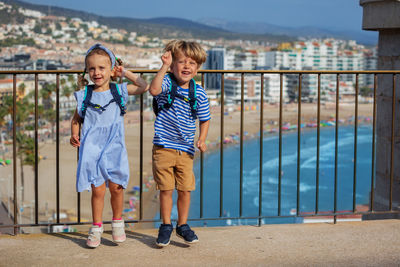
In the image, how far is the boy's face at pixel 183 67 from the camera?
2838 millimetres

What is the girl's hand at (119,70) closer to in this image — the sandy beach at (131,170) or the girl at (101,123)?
the girl at (101,123)

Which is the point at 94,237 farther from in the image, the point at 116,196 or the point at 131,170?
the point at 131,170

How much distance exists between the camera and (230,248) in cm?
305

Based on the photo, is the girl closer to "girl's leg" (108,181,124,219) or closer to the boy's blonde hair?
"girl's leg" (108,181,124,219)

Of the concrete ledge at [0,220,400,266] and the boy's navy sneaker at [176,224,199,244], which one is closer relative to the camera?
the concrete ledge at [0,220,400,266]

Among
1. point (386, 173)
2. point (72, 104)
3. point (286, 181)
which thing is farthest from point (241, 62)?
point (386, 173)

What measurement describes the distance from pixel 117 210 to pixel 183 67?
0.83m

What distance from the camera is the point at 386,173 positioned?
17.7 feet

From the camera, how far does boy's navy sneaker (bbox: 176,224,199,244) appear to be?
3.04 m

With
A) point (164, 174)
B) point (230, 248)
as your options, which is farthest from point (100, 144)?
point (230, 248)

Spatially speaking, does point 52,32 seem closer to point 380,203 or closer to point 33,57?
point 33,57

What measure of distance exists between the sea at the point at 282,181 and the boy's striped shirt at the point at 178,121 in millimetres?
23827

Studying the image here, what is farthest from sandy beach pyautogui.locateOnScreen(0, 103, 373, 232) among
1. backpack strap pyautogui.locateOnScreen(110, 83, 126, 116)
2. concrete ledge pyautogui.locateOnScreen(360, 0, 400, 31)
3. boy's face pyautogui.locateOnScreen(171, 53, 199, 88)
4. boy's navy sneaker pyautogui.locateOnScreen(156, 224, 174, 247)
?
boy's face pyautogui.locateOnScreen(171, 53, 199, 88)

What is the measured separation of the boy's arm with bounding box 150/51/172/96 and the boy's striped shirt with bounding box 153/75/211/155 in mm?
112
